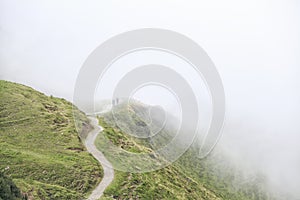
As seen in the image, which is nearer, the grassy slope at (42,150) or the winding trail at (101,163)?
the grassy slope at (42,150)

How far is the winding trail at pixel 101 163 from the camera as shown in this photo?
46.6 metres

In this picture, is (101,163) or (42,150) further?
(101,163)

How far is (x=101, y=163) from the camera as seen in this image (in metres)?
56.5

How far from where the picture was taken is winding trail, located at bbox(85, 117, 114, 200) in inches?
1835

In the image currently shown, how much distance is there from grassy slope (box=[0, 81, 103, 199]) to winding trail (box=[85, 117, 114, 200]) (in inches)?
37.9

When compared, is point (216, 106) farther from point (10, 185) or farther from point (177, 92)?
point (10, 185)

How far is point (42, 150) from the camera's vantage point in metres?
55.7

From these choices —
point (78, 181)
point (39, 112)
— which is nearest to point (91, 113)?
point (39, 112)

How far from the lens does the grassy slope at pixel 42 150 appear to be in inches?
1750

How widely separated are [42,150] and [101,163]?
956 cm

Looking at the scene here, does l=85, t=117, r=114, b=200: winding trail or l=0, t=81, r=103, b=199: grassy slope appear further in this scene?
l=85, t=117, r=114, b=200: winding trail

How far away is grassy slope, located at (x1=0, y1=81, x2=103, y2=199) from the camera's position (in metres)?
44.4

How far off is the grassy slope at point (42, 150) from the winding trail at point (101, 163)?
96 cm

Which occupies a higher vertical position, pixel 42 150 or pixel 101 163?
pixel 101 163
